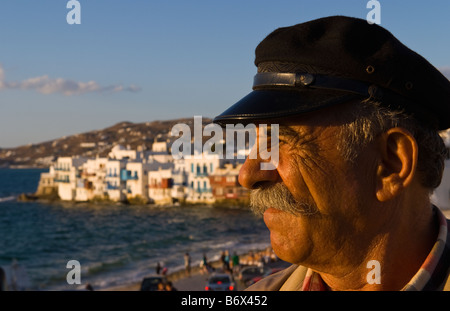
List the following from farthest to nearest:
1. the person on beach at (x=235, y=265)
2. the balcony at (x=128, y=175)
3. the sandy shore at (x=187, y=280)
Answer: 1. the balcony at (x=128, y=175)
2. the person on beach at (x=235, y=265)
3. the sandy shore at (x=187, y=280)

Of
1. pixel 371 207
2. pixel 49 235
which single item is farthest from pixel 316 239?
pixel 49 235

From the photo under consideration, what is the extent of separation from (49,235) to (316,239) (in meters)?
63.8

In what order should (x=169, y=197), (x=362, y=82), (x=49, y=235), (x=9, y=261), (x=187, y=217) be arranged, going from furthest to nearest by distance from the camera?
(x=169, y=197) → (x=187, y=217) → (x=49, y=235) → (x=9, y=261) → (x=362, y=82)

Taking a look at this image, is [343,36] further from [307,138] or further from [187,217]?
[187,217]

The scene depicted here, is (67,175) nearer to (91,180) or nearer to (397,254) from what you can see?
(91,180)

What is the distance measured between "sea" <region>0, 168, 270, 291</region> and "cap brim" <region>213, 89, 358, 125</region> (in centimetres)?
2765

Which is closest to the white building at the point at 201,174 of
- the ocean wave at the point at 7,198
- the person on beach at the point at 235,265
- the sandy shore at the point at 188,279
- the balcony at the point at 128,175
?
the balcony at the point at 128,175

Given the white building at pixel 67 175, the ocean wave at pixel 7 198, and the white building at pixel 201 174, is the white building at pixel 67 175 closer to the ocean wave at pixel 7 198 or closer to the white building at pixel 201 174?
the ocean wave at pixel 7 198

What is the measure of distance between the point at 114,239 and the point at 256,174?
5695 cm

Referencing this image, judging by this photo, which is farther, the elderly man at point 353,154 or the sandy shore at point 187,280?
the sandy shore at point 187,280

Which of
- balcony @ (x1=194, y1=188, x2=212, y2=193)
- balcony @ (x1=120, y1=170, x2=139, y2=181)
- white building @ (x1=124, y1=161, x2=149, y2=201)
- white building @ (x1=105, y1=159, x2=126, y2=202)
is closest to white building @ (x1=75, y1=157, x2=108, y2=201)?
white building @ (x1=105, y1=159, x2=126, y2=202)

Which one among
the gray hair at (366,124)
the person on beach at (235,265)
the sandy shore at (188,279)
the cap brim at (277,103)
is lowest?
the sandy shore at (188,279)

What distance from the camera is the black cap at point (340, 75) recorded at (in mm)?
1181

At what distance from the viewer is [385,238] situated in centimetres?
122
